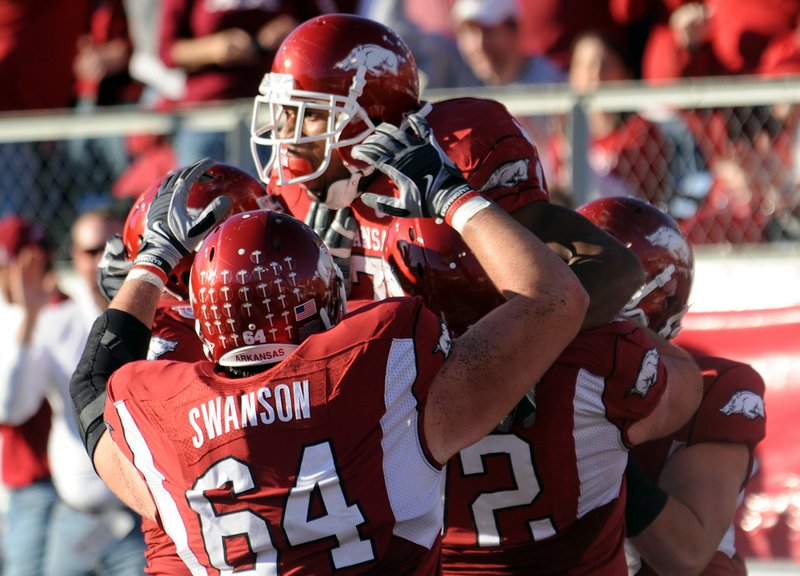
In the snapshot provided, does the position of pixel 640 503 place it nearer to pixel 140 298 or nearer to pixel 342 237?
pixel 342 237

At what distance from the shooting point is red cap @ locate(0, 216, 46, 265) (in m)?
5.45

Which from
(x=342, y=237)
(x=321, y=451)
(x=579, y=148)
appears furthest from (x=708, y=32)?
(x=321, y=451)

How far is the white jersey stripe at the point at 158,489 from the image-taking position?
8.03 ft

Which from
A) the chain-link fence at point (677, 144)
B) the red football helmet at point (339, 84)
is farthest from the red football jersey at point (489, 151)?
the chain-link fence at point (677, 144)

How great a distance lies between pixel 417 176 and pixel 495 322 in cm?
36

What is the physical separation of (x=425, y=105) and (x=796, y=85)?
2.38 meters

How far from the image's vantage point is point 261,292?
2408mm

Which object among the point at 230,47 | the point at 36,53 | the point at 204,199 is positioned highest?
the point at 36,53

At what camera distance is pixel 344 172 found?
10.3 ft

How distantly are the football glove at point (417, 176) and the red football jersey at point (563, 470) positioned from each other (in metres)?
0.42

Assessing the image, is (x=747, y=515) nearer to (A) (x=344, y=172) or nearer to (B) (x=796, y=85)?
(B) (x=796, y=85)

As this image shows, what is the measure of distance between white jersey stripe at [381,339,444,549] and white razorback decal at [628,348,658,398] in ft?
1.70

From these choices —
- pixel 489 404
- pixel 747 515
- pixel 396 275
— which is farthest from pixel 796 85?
pixel 489 404

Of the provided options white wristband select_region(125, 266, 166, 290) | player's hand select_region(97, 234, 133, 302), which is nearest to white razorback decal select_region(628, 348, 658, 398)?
white wristband select_region(125, 266, 166, 290)
